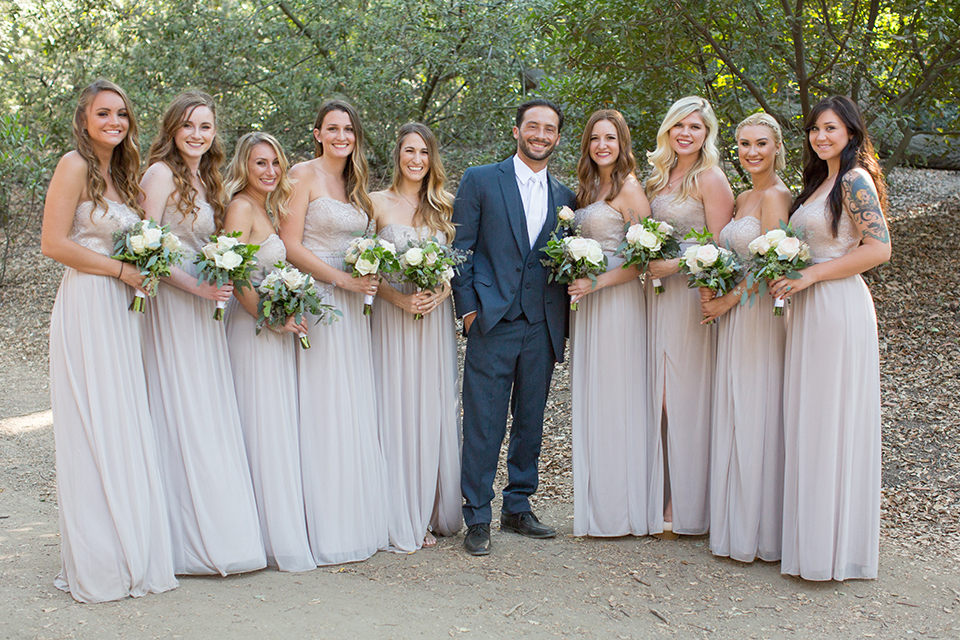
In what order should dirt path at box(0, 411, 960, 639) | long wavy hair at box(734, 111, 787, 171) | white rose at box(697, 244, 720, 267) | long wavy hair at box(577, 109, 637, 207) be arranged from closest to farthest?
dirt path at box(0, 411, 960, 639) < white rose at box(697, 244, 720, 267) < long wavy hair at box(734, 111, 787, 171) < long wavy hair at box(577, 109, 637, 207)

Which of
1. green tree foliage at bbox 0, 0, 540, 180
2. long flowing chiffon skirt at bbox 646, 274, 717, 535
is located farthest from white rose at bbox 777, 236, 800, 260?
green tree foliage at bbox 0, 0, 540, 180

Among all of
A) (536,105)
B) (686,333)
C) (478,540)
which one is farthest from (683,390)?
(536,105)

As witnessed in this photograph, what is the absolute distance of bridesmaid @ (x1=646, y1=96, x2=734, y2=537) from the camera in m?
5.15

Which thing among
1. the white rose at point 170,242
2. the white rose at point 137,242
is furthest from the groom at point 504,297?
Answer: the white rose at point 137,242

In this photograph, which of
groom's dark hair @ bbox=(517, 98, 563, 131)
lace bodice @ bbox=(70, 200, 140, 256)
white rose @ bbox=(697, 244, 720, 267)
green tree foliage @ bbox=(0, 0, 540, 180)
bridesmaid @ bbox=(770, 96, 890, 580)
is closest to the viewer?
lace bodice @ bbox=(70, 200, 140, 256)

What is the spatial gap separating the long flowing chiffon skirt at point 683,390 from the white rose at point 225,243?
257 centimetres

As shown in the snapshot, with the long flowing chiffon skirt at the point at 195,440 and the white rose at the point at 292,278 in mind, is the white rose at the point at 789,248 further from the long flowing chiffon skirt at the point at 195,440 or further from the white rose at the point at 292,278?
the long flowing chiffon skirt at the point at 195,440

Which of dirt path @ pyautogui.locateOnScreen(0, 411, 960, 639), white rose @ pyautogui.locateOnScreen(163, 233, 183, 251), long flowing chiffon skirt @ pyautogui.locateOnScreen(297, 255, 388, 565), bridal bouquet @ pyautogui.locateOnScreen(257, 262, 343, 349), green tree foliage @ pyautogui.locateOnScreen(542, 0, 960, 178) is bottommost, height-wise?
dirt path @ pyautogui.locateOnScreen(0, 411, 960, 639)

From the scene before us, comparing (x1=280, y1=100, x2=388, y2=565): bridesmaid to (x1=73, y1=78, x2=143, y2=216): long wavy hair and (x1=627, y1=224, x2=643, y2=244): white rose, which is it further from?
(x1=627, y1=224, x2=643, y2=244): white rose

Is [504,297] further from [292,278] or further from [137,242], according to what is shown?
[137,242]

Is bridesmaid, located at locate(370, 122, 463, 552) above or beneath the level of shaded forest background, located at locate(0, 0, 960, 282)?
beneath

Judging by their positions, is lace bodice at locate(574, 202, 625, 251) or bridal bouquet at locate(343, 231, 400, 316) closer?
bridal bouquet at locate(343, 231, 400, 316)

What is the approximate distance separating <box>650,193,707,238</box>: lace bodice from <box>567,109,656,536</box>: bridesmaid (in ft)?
0.48

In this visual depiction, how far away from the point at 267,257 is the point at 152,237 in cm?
73
